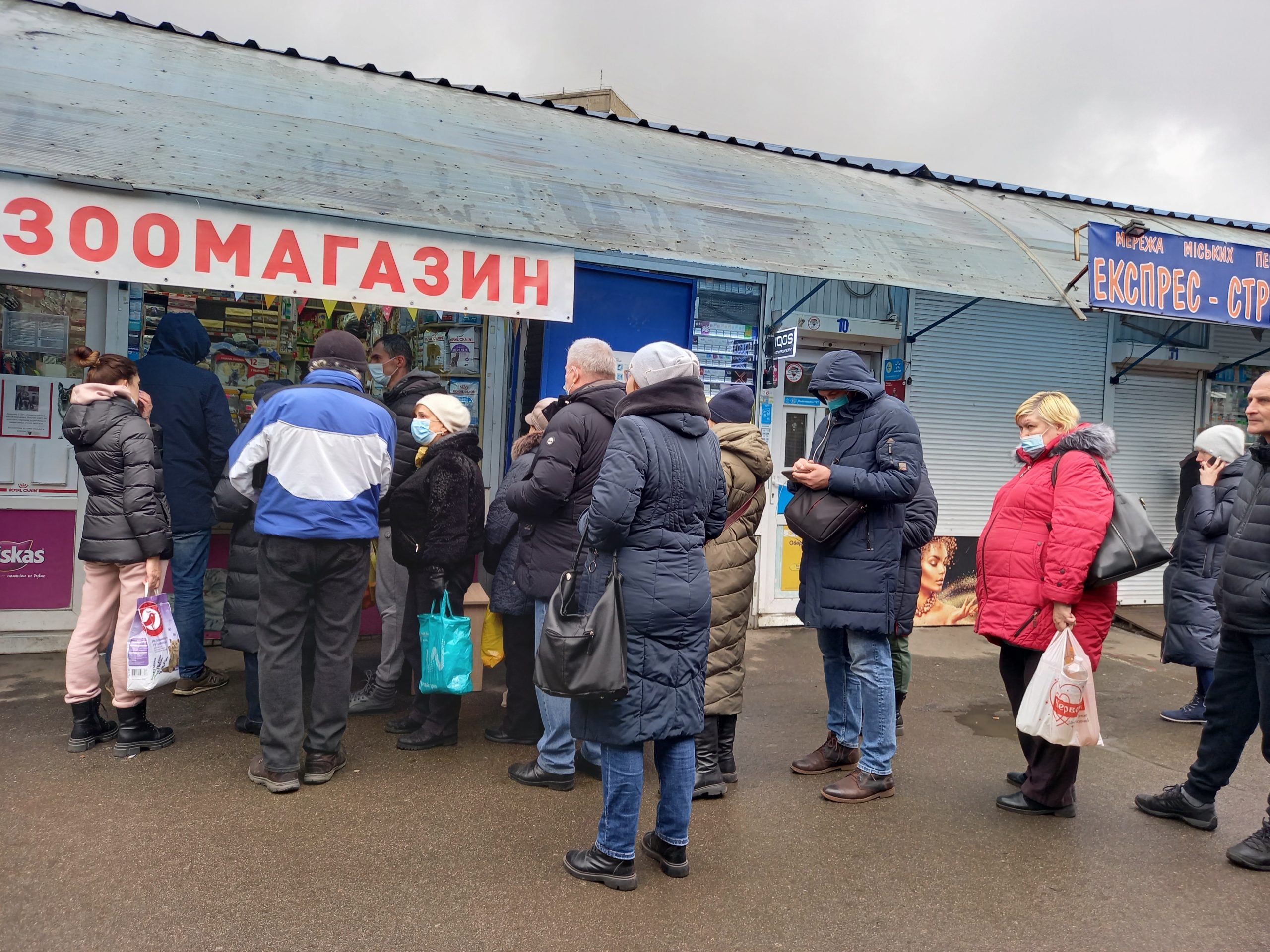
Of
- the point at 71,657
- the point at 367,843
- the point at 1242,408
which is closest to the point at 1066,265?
the point at 1242,408

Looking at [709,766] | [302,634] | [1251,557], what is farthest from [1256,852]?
[302,634]

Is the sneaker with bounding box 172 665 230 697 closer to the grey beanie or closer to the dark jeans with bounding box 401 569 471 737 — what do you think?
the dark jeans with bounding box 401 569 471 737

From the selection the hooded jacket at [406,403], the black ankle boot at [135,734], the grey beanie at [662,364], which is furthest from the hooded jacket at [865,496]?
the black ankle boot at [135,734]

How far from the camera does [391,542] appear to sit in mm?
4820

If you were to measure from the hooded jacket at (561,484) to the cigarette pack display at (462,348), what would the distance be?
8.58 feet

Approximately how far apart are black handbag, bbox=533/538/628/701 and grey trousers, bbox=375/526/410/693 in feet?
6.95

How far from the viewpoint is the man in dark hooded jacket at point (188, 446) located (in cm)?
508

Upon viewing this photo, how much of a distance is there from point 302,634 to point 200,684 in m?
1.73

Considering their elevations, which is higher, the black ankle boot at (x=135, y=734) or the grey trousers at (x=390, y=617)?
the grey trousers at (x=390, y=617)

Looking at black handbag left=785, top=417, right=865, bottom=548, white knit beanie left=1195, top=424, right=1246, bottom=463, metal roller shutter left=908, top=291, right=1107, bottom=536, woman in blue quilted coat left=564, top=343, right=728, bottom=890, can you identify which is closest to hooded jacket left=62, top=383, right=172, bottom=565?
woman in blue quilted coat left=564, top=343, right=728, bottom=890

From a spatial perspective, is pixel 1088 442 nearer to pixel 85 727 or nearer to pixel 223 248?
pixel 223 248

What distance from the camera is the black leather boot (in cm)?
406

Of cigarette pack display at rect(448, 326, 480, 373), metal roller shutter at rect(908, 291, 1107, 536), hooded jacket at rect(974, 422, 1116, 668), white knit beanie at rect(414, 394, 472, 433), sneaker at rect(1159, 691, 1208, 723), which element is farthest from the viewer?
metal roller shutter at rect(908, 291, 1107, 536)

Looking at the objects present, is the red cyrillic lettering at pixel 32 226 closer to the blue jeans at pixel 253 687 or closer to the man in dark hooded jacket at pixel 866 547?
the blue jeans at pixel 253 687
